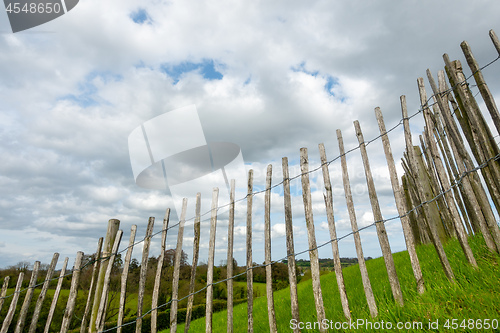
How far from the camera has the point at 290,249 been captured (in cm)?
347

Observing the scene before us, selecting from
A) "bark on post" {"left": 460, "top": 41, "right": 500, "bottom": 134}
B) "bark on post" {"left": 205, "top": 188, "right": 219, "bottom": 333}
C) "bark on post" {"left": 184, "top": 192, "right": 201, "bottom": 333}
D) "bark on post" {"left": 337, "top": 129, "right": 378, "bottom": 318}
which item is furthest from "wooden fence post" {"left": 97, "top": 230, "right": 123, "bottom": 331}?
"bark on post" {"left": 460, "top": 41, "right": 500, "bottom": 134}

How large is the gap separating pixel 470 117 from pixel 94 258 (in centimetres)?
534

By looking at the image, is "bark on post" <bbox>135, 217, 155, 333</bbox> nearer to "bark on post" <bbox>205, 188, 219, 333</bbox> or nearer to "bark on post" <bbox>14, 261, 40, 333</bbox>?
"bark on post" <bbox>205, 188, 219, 333</bbox>

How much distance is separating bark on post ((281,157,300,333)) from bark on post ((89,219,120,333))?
281 centimetres

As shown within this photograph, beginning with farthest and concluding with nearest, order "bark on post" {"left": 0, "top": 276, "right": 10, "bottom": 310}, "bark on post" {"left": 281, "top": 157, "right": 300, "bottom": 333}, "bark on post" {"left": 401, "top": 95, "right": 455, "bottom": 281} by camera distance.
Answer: "bark on post" {"left": 0, "top": 276, "right": 10, "bottom": 310} → "bark on post" {"left": 281, "top": 157, "right": 300, "bottom": 333} → "bark on post" {"left": 401, "top": 95, "right": 455, "bottom": 281}

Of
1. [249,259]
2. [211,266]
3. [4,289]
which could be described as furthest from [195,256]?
[4,289]

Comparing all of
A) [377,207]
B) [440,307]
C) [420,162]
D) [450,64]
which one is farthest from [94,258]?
[420,162]

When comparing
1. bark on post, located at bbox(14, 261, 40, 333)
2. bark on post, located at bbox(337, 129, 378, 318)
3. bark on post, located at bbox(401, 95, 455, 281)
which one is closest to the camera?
bark on post, located at bbox(401, 95, 455, 281)

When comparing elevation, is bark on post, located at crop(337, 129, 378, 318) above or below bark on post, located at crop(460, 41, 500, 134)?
below

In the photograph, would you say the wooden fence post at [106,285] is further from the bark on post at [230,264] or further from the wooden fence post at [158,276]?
the bark on post at [230,264]

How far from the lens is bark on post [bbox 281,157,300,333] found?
3.33 m

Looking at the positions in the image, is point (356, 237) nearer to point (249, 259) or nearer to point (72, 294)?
point (249, 259)

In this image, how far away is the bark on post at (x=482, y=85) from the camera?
8.89 feet

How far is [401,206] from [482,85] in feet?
4.77
